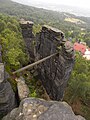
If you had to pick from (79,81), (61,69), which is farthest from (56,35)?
(79,81)

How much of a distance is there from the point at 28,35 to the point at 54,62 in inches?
425

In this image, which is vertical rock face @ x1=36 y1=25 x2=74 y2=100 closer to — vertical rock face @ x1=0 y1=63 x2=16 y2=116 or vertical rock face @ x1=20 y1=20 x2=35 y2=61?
vertical rock face @ x1=20 y1=20 x2=35 y2=61

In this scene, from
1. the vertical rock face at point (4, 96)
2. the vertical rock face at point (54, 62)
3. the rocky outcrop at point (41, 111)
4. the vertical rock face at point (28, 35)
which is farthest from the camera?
the vertical rock face at point (28, 35)

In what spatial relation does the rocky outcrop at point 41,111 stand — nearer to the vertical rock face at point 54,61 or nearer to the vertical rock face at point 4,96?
the vertical rock face at point 4,96

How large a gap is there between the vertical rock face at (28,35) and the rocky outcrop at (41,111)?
23498mm

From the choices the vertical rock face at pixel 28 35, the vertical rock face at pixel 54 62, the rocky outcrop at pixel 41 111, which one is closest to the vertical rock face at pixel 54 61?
the vertical rock face at pixel 54 62

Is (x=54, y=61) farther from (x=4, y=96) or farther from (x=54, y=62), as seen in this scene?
(x=4, y=96)

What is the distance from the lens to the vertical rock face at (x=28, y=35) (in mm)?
36062

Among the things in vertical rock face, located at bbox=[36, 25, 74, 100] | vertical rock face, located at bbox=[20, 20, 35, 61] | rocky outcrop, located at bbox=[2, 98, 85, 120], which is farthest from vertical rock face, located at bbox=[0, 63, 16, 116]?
vertical rock face, located at bbox=[20, 20, 35, 61]

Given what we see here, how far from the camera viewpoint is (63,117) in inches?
505

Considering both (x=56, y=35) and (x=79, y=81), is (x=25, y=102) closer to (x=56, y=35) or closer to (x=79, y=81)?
(x=56, y=35)

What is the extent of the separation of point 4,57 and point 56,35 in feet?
26.3

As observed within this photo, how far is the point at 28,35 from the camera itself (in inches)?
1464

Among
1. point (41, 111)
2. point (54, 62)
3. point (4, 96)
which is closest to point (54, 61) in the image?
point (54, 62)
